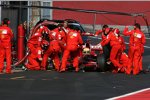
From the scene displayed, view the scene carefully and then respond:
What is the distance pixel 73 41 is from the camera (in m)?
19.0

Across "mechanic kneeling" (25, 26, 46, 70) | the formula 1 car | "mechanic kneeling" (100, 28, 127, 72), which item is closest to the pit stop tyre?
the formula 1 car

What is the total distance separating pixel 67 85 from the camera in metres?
15.1

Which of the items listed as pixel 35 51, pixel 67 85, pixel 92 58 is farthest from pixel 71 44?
pixel 67 85

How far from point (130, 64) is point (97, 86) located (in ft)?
13.2

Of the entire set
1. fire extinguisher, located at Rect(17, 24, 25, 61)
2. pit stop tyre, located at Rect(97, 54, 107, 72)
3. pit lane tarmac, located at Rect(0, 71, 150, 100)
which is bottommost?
pit lane tarmac, located at Rect(0, 71, 150, 100)

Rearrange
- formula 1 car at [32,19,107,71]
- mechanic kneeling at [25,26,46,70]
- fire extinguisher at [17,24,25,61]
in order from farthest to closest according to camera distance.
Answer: fire extinguisher at [17,24,25,61], mechanic kneeling at [25,26,46,70], formula 1 car at [32,19,107,71]

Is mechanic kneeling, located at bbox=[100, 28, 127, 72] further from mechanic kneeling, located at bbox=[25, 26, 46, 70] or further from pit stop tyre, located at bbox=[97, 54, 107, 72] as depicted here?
mechanic kneeling, located at bbox=[25, 26, 46, 70]

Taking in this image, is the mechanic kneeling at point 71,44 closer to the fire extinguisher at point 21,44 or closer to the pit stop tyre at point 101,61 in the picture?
the pit stop tyre at point 101,61

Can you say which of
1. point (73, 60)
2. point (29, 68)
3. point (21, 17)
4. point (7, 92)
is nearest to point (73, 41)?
point (73, 60)

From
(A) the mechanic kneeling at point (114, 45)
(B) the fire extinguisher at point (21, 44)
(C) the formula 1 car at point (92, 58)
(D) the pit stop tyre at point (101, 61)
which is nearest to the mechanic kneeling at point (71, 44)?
(C) the formula 1 car at point (92, 58)

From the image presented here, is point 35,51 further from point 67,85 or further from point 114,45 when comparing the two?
point 67,85

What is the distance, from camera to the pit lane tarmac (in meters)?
13.0

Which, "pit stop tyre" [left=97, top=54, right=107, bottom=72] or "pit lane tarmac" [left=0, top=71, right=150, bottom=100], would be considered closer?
"pit lane tarmac" [left=0, top=71, right=150, bottom=100]

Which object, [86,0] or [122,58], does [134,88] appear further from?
[86,0]
